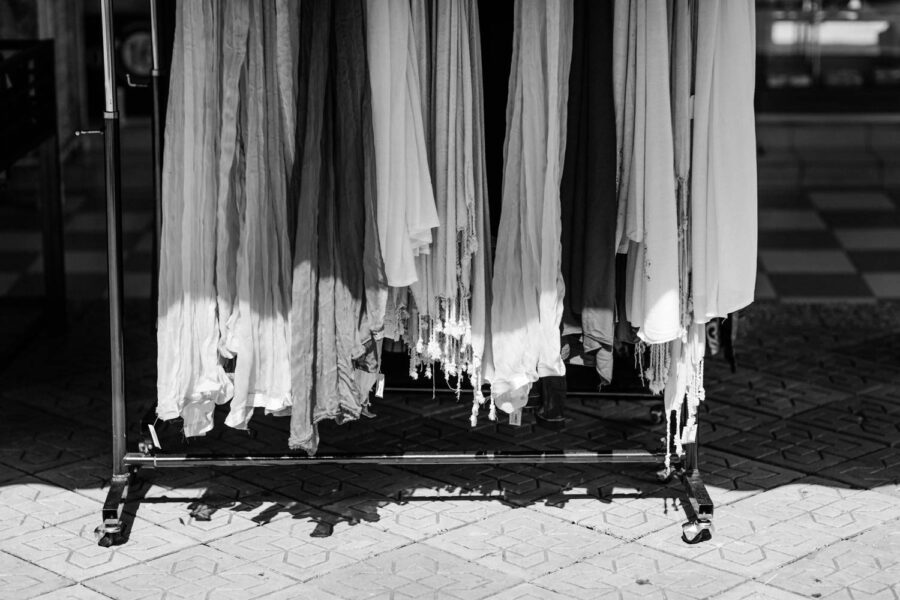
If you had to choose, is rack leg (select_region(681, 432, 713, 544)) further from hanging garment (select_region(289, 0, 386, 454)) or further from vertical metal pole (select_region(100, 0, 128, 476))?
vertical metal pole (select_region(100, 0, 128, 476))

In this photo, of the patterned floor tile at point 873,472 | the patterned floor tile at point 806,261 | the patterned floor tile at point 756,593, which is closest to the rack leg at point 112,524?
the patterned floor tile at point 756,593

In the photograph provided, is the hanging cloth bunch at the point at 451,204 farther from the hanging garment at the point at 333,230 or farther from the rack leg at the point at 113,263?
the rack leg at the point at 113,263

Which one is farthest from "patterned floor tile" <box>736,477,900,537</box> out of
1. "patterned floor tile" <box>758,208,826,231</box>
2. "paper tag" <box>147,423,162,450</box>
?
"patterned floor tile" <box>758,208,826,231</box>

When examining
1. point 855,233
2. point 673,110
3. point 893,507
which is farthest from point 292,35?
point 855,233

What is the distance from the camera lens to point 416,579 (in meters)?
4.49

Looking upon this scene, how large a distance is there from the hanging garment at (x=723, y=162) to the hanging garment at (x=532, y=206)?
0.46m

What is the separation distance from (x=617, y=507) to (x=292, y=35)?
212cm

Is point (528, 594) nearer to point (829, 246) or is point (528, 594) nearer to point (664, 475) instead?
point (664, 475)

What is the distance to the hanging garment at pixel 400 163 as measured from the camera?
4457 millimetres

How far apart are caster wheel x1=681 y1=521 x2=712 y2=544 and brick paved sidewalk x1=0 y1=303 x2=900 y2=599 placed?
0.03 meters

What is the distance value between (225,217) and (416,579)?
1379mm

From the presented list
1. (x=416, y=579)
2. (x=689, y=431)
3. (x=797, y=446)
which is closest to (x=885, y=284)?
(x=797, y=446)

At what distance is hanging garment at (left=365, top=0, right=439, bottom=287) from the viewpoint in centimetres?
446

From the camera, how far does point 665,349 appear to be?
4.80 meters
